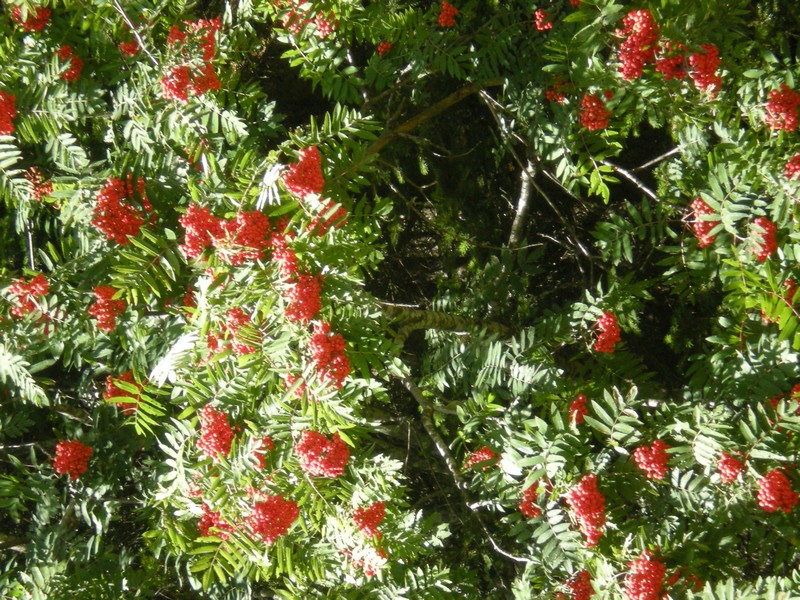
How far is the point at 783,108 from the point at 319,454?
152cm

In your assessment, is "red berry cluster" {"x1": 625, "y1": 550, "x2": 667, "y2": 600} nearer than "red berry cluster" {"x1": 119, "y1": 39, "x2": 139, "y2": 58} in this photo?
Yes

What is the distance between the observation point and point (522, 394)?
2127 mm

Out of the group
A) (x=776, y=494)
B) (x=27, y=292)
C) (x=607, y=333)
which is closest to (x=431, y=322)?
(x=607, y=333)

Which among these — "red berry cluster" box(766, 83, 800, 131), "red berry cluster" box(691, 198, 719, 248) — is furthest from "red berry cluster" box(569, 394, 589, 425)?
"red berry cluster" box(766, 83, 800, 131)

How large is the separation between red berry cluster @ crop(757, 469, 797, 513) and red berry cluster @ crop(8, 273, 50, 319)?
209 centimetres

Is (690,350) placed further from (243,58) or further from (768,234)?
(243,58)

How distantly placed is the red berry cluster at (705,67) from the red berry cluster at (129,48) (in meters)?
1.74

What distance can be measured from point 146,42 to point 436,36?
3.20ft

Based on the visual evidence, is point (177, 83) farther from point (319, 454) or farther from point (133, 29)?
point (319, 454)

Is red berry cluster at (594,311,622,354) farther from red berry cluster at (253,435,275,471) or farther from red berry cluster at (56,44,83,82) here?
red berry cluster at (56,44,83,82)

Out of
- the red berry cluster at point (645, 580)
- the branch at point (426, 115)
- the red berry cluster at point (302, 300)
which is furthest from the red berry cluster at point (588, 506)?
the branch at point (426, 115)

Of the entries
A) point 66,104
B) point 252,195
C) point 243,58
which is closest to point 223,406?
point 252,195

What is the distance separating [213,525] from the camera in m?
1.85

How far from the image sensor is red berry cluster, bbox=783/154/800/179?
1.67m
